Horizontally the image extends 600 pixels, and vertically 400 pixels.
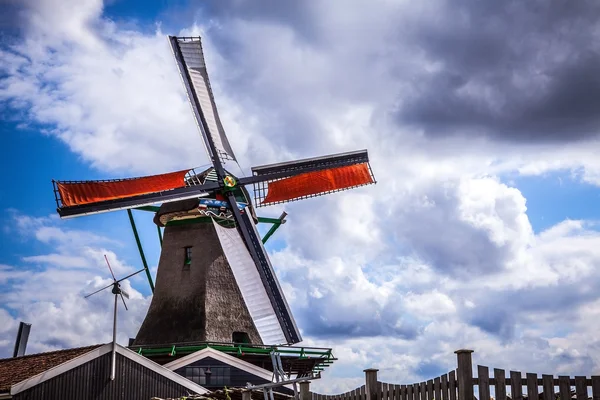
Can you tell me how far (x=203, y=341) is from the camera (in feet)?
88.5

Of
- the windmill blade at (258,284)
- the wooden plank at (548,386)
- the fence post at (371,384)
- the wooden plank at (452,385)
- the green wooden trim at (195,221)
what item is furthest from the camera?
the green wooden trim at (195,221)

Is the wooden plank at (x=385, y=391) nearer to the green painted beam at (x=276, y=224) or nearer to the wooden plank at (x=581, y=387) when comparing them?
the wooden plank at (x=581, y=387)

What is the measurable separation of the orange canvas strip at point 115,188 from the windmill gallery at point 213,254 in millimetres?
37

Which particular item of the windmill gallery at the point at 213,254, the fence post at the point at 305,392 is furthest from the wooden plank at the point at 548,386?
the windmill gallery at the point at 213,254

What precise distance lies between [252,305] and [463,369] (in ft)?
55.3

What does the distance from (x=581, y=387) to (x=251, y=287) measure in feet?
60.4

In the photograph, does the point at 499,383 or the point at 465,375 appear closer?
the point at 499,383

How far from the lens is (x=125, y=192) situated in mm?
28625

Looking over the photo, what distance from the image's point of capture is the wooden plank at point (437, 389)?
10633mm

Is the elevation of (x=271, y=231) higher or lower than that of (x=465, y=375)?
higher

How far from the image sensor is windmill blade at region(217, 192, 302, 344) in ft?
87.9

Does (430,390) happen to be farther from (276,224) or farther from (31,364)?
(276,224)

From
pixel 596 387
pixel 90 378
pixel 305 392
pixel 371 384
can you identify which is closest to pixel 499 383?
pixel 596 387

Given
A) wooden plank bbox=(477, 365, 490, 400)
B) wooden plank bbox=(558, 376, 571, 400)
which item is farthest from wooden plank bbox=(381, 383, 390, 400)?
wooden plank bbox=(558, 376, 571, 400)
